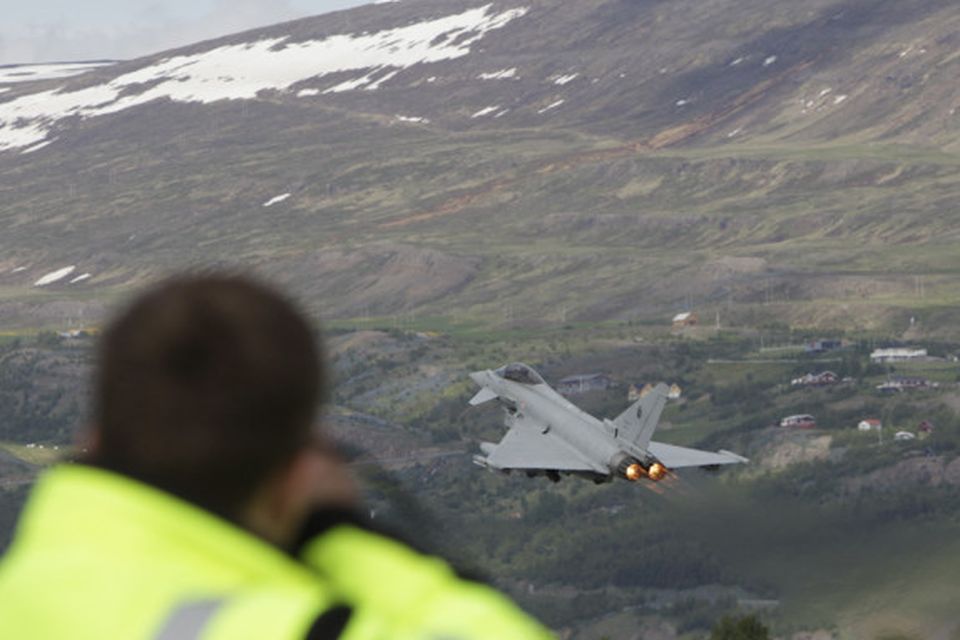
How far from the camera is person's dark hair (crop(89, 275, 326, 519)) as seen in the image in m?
6.22

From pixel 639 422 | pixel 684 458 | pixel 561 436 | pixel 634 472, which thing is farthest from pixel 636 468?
pixel 684 458

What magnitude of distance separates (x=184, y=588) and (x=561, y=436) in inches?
4972

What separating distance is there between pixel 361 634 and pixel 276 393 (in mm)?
944

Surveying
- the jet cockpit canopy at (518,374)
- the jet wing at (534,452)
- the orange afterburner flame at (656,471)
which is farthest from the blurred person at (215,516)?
the jet cockpit canopy at (518,374)

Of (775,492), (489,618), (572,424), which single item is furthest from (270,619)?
(775,492)

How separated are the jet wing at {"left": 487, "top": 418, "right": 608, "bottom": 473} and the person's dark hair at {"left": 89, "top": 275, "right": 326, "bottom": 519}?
120 m

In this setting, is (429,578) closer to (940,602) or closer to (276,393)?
(276,393)

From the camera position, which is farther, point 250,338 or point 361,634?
point 250,338

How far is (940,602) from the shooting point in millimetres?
144375

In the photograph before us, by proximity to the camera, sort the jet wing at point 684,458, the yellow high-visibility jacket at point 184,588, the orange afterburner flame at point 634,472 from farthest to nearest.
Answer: the jet wing at point 684,458 → the orange afterburner flame at point 634,472 → the yellow high-visibility jacket at point 184,588

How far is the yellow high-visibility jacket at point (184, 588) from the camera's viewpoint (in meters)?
5.74

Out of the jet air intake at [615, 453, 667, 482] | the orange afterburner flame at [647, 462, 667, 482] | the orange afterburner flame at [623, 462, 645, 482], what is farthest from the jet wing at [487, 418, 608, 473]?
the orange afterburner flame at [647, 462, 667, 482]

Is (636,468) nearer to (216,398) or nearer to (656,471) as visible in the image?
(656,471)

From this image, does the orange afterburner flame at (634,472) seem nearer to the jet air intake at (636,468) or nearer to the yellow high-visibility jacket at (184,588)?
the jet air intake at (636,468)
